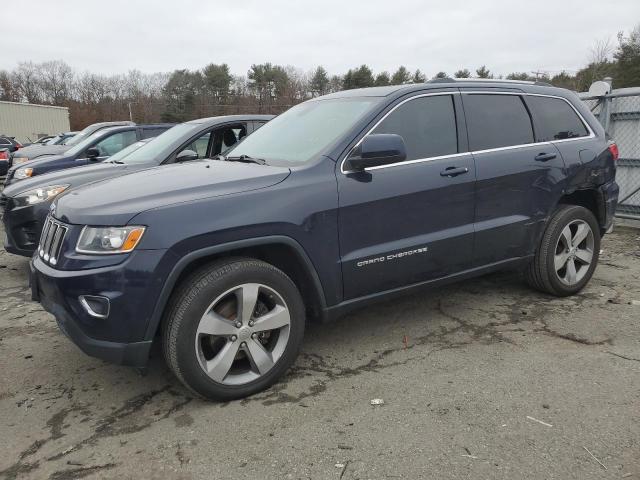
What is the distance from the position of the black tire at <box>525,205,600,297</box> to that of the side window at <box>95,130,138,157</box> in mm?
6555

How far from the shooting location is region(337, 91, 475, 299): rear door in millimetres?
3139

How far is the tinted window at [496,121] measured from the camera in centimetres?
376

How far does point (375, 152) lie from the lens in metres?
3.01

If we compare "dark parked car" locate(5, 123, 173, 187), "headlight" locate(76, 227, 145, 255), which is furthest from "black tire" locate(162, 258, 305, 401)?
"dark parked car" locate(5, 123, 173, 187)

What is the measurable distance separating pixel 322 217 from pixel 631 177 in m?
6.74

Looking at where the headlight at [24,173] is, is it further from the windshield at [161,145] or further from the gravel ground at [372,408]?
the gravel ground at [372,408]

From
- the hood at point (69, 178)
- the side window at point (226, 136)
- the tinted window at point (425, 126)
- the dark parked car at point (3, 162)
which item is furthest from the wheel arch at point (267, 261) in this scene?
the dark parked car at point (3, 162)

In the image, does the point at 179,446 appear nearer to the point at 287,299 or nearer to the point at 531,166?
the point at 287,299

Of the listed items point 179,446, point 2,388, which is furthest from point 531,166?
point 2,388

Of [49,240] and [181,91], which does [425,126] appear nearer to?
[49,240]

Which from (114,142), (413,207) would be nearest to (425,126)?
(413,207)

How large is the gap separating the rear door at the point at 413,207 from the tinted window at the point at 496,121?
0.42 ft

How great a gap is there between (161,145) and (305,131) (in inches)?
120

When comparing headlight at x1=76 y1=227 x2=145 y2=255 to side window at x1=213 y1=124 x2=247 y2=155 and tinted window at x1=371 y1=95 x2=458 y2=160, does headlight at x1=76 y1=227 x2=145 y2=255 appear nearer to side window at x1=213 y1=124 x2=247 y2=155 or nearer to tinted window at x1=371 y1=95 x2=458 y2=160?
tinted window at x1=371 y1=95 x2=458 y2=160
